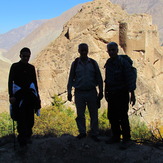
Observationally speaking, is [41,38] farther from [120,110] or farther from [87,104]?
[120,110]

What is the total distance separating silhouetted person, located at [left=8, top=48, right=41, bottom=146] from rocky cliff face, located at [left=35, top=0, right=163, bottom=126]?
10554 millimetres

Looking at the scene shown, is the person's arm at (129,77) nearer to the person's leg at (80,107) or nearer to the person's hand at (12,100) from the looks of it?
the person's leg at (80,107)

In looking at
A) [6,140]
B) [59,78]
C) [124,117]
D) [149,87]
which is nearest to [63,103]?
[59,78]

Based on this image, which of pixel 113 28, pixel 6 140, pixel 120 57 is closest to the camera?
pixel 120 57

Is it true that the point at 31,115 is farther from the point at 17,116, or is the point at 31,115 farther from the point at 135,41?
the point at 135,41

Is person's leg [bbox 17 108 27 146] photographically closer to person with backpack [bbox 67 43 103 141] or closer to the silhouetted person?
the silhouetted person

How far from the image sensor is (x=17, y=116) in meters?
4.38

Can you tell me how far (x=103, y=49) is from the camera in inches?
634

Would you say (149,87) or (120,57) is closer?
(120,57)

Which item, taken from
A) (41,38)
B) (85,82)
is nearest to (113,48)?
(85,82)

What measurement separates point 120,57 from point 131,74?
391 millimetres

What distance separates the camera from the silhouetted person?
4.33 m

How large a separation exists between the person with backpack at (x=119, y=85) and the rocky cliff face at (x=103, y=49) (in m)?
10.7

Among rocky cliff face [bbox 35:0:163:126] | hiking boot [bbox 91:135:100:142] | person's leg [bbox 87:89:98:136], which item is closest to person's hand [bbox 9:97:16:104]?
person's leg [bbox 87:89:98:136]
